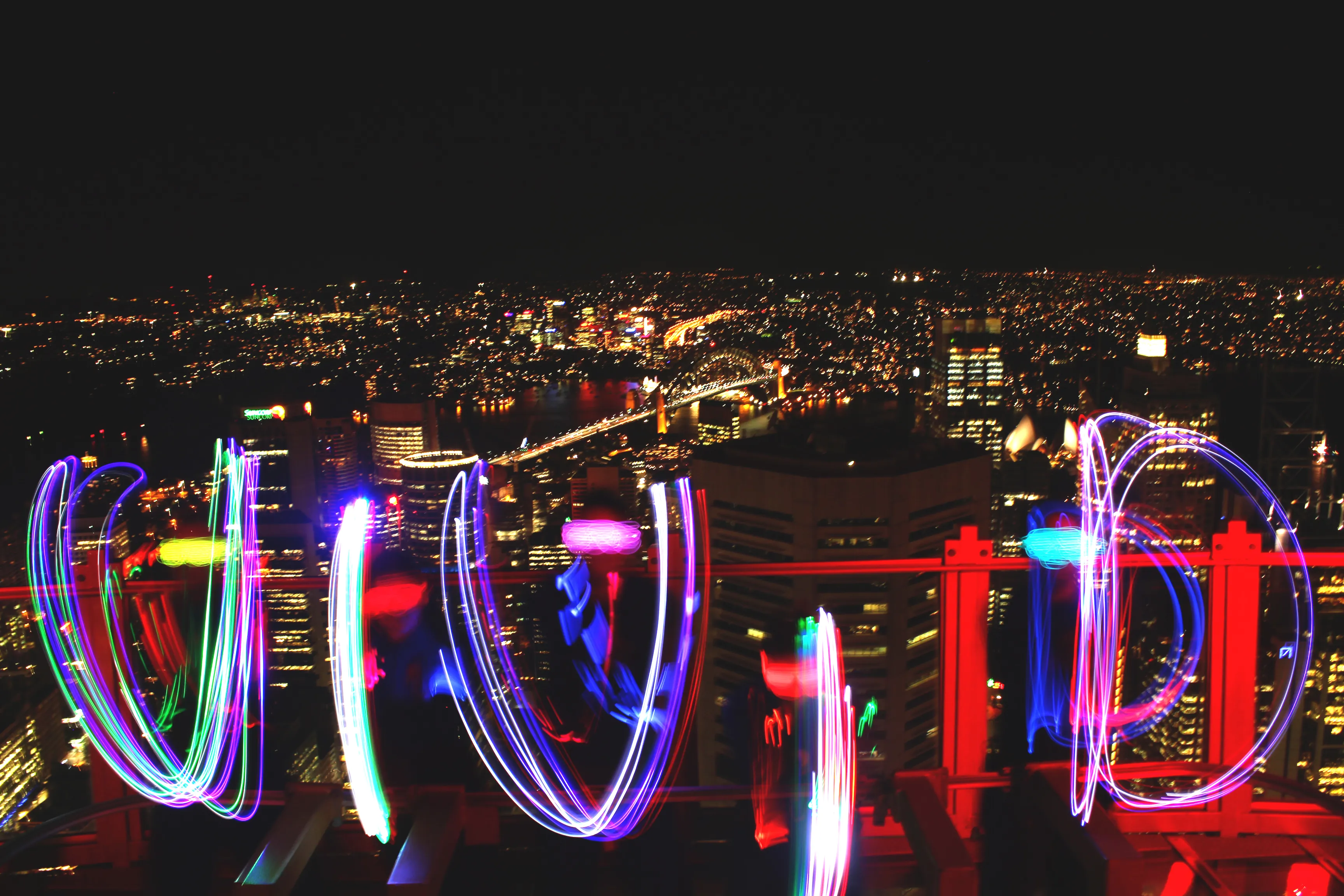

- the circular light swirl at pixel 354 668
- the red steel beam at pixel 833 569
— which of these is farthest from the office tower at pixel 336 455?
the circular light swirl at pixel 354 668

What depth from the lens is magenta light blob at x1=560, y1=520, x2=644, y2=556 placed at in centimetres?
226

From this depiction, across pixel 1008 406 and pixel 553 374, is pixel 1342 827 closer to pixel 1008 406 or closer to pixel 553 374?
pixel 1008 406

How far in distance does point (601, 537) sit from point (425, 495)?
1515cm

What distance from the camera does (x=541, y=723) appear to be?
2.43 metres

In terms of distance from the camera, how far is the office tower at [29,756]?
2539 millimetres

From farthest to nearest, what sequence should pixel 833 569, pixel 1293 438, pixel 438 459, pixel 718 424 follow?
pixel 718 424
pixel 438 459
pixel 1293 438
pixel 833 569

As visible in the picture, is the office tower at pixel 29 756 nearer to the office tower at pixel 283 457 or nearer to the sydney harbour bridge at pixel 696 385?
the office tower at pixel 283 457

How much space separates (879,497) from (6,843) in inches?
422

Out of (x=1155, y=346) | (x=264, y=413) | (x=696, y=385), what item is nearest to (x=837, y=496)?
(x=1155, y=346)

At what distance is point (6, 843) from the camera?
75.1 inches

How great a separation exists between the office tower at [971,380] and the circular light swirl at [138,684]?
1916 cm

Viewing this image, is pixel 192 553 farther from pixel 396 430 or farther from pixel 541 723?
pixel 396 430

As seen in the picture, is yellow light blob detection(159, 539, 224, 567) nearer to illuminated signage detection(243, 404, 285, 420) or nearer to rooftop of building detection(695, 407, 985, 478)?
rooftop of building detection(695, 407, 985, 478)

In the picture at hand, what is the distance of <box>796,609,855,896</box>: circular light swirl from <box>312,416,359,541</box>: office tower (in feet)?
57.0
